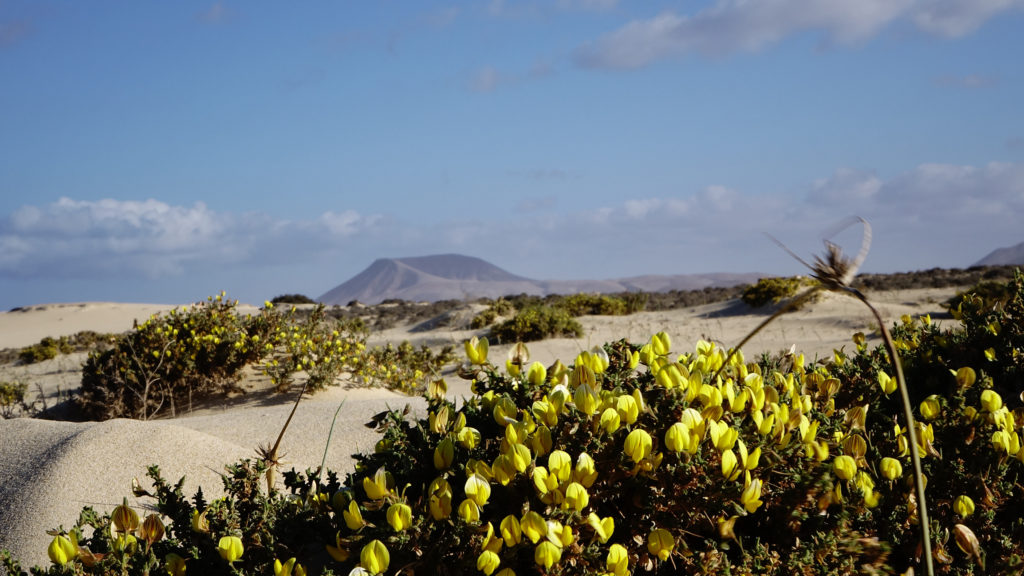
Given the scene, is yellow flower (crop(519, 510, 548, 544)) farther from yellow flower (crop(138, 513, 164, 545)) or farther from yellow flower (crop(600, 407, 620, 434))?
yellow flower (crop(138, 513, 164, 545))

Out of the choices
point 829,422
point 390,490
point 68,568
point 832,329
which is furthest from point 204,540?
point 832,329

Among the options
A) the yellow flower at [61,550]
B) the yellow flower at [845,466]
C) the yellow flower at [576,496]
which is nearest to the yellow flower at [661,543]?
the yellow flower at [576,496]

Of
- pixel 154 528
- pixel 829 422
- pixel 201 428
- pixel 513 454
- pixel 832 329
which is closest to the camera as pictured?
pixel 513 454

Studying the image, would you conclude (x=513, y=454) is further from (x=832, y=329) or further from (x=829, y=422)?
(x=832, y=329)

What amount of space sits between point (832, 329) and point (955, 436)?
393 inches

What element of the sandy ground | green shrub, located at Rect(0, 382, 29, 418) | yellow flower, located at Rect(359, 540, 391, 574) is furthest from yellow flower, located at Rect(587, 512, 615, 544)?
green shrub, located at Rect(0, 382, 29, 418)

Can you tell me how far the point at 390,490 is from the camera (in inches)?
67.8

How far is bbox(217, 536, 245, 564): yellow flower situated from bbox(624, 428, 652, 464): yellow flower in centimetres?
96

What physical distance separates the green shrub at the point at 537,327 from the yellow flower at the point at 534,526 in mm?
9324

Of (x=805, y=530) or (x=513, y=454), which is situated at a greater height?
(x=513, y=454)

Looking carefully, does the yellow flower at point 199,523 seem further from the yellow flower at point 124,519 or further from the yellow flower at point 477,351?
the yellow flower at point 477,351

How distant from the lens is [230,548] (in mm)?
1722

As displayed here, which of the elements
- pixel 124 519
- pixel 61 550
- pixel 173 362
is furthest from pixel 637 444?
pixel 173 362

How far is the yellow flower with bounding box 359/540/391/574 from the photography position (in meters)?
1.53
